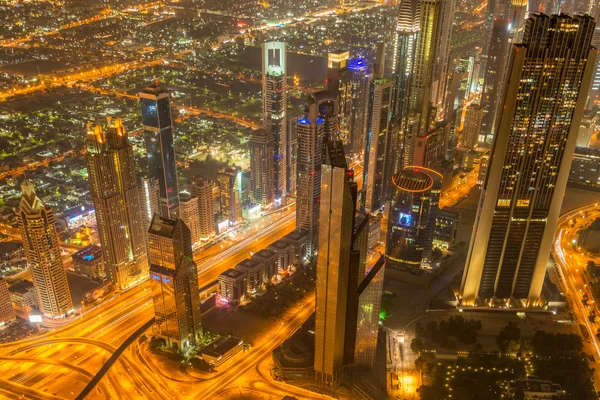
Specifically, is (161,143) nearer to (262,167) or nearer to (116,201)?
(116,201)

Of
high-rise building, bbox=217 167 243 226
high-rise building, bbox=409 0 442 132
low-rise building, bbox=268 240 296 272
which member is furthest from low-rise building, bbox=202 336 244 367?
high-rise building, bbox=409 0 442 132

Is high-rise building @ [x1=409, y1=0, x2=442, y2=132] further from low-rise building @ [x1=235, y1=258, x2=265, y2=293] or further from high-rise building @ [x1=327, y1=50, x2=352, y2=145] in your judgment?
low-rise building @ [x1=235, y1=258, x2=265, y2=293]

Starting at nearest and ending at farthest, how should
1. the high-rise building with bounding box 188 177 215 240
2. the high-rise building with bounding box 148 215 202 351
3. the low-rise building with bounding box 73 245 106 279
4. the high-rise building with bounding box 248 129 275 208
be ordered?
1. the high-rise building with bounding box 148 215 202 351
2. the low-rise building with bounding box 73 245 106 279
3. the high-rise building with bounding box 188 177 215 240
4. the high-rise building with bounding box 248 129 275 208

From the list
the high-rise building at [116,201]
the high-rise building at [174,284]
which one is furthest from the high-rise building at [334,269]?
the high-rise building at [116,201]

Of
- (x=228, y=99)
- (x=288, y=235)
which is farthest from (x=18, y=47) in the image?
(x=288, y=235)

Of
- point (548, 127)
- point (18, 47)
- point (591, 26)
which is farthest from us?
point (18, 47)

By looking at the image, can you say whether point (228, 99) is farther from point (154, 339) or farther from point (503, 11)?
point (154, 339)
